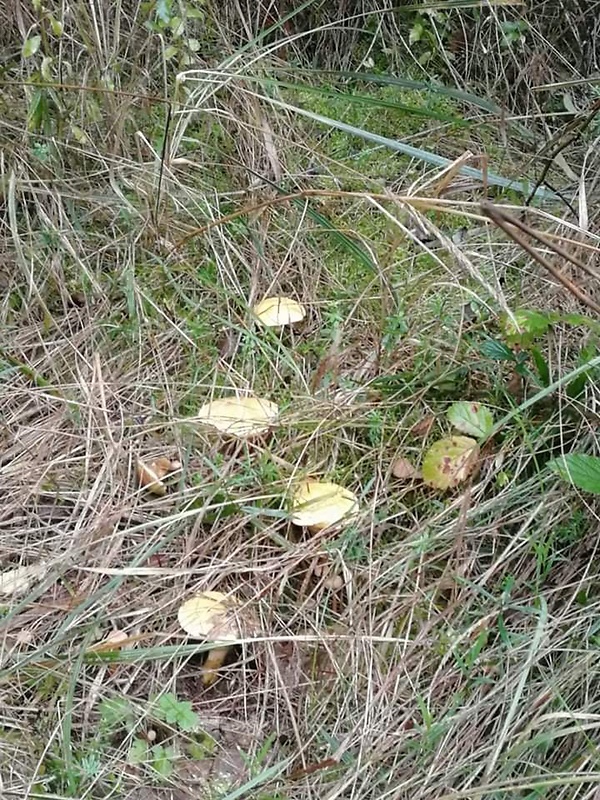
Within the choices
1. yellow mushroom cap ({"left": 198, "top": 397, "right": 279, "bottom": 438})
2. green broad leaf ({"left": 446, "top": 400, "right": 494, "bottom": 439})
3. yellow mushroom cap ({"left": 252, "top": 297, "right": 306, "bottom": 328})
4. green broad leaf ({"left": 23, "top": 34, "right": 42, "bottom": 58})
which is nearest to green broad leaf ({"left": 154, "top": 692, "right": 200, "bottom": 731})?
yellow mushroom cap ({"left": 198, "top": 397, "right": 279, "bottom": 438})

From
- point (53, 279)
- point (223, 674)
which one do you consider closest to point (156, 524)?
point (223, 674)

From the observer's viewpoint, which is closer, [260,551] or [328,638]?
[328,638]

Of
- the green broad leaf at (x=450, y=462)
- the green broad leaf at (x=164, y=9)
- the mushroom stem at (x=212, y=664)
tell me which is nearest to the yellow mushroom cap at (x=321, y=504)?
the green broad leaf at (x=450, y=462)

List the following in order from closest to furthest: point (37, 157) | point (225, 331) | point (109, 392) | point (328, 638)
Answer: point (328, 638), point (109, 392), point (225, 331), point (37, 157)

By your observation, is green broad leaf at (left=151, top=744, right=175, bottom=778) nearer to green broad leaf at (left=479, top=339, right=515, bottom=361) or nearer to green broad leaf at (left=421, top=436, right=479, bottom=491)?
green broad leaf at (left=421, top=436, right=479, bottom=491)

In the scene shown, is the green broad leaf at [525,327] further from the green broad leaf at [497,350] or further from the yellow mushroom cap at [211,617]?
the yellow mushroom cap at [211,617]

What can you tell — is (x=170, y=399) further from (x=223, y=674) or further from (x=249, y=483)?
(x=223, y=674)

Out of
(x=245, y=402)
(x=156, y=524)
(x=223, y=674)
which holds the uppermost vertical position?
(x=245, y=402)

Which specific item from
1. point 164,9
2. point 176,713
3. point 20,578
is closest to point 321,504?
point 176,713
